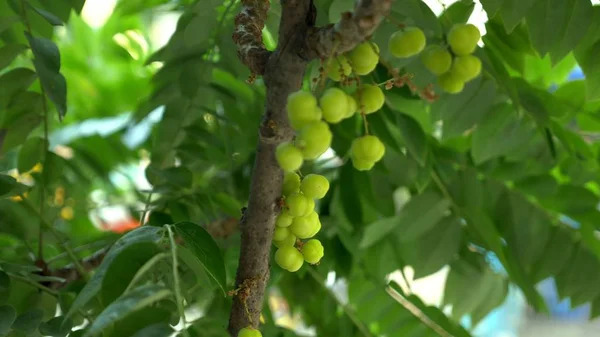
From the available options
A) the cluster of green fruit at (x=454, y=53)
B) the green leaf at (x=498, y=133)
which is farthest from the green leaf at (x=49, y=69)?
the green leaf at (x=498, y=133)

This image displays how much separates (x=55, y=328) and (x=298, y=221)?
16 centimetres

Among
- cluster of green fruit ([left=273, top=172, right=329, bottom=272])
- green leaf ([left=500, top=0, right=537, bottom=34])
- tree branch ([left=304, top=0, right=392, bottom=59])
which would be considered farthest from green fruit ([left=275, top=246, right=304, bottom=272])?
green leaf ([left=500, top=0, right=537, bottom=34])

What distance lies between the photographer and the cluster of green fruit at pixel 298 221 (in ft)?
1.04

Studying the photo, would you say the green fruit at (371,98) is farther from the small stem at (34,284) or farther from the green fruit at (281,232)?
the small stem at (34,284)

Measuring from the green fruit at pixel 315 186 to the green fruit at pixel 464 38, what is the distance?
0.09m

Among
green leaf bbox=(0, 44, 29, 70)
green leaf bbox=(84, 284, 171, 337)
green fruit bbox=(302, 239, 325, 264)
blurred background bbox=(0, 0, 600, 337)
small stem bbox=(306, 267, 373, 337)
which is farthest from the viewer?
blurred background bbox=(0, 0, 600, 337)

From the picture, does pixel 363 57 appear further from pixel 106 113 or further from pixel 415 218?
pixel 106 113

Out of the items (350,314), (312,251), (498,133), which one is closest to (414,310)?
(350,314)

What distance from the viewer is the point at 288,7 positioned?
0.31 meters

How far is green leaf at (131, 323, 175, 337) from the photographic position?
0.91ft

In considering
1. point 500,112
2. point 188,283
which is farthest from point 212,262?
point 500,112

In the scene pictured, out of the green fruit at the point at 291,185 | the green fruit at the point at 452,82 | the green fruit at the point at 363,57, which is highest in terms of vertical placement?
the green fruit at the point at 363,57

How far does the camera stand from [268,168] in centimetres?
32

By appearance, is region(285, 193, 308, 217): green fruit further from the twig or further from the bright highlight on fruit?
the twig
